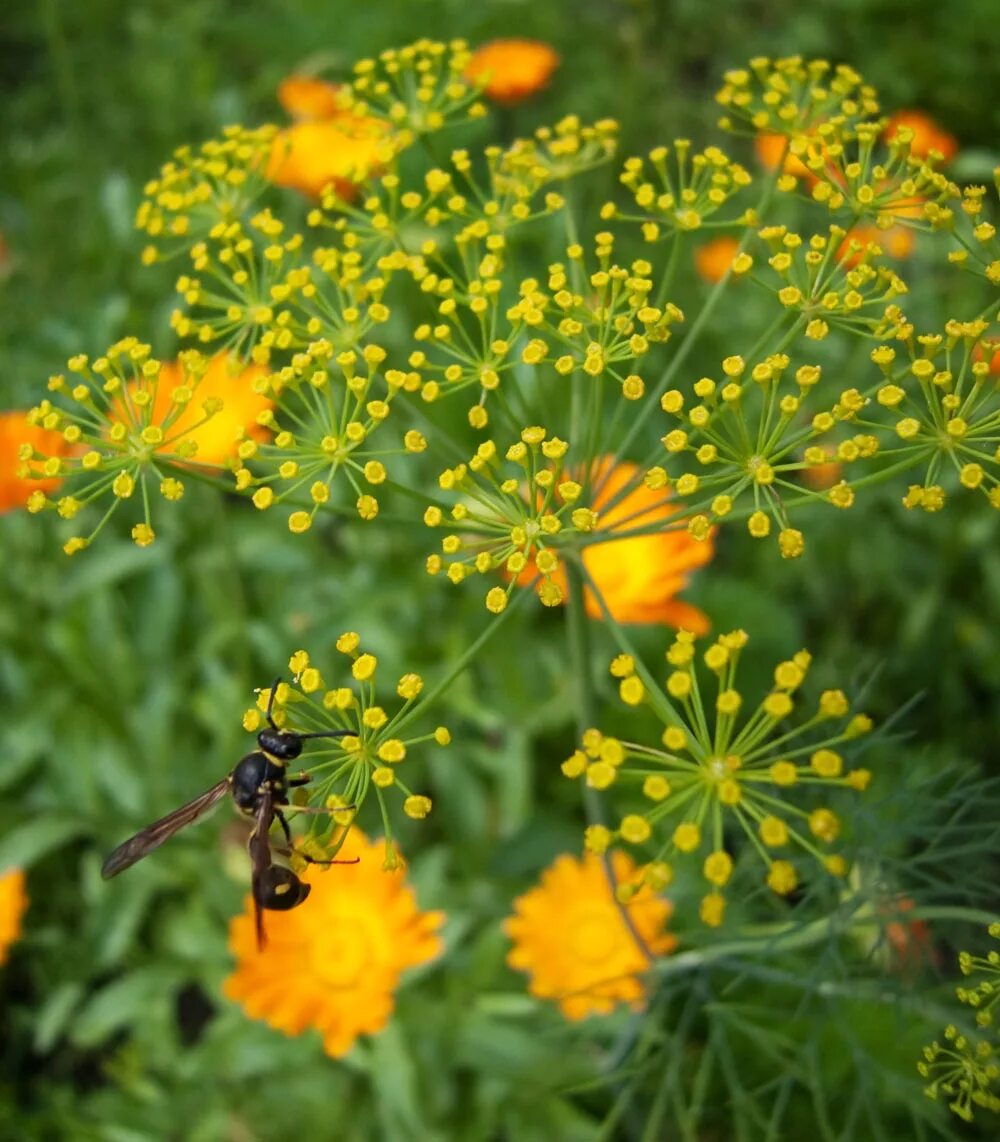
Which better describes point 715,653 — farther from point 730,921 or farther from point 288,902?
point 730,921

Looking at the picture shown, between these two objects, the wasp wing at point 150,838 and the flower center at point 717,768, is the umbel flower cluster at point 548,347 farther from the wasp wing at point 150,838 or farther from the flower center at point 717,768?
the wasp wing at point 150,838

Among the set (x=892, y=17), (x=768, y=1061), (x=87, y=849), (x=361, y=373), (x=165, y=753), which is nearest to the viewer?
(x=361, y=373)

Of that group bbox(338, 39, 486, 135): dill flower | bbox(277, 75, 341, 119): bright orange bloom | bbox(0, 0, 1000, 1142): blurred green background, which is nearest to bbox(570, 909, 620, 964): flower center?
bbox(0, 0, 1000, 1142): blurred green background

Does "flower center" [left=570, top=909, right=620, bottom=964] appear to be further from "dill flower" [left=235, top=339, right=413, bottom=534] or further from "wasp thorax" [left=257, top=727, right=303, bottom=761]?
"dill flower" [left=235, top=339, right=413, bottom=534]

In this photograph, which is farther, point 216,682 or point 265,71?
point 265,71

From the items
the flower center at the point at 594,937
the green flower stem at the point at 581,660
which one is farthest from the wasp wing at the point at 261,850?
the flower center at the point at 594,937

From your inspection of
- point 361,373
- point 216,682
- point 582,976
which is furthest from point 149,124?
point 582,976
